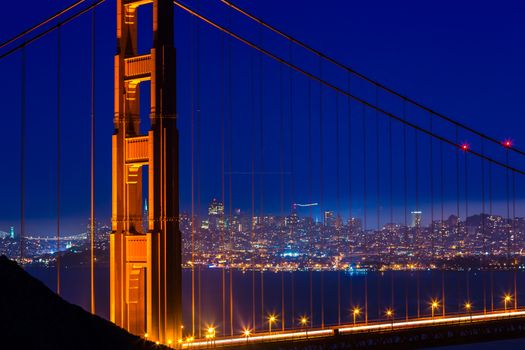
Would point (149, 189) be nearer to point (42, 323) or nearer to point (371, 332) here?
point (42, 323)

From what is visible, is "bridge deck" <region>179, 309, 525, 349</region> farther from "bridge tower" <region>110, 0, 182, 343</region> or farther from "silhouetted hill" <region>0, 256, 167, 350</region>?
"silhouetted hill" <region>0, 256, 167, 350</region>

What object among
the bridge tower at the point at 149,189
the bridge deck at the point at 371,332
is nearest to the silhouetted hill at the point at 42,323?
the bridge tower at the point at 149,189

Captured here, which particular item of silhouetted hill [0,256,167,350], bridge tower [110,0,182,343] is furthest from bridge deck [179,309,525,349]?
silhouetted hill [0,256,167,350]

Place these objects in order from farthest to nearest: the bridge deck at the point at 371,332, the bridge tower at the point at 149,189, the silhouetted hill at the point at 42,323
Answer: the bridge deck at the point at 371,332, the bridge tower at the point at 149,189, the silhouetted hill at the point at 42,323

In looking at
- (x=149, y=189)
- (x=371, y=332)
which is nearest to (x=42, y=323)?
(x=149, y=189)

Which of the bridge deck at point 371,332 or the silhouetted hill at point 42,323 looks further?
the bridge deck at point 371,332

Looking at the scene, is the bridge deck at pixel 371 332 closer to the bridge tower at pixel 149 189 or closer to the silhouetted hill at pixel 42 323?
the bridge tower at pixel 149 189
